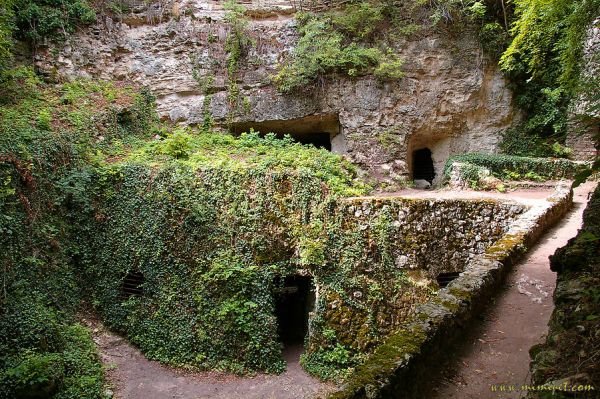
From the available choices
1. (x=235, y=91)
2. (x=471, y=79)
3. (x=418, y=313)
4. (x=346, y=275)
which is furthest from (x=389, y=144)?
(x=418, y=313)

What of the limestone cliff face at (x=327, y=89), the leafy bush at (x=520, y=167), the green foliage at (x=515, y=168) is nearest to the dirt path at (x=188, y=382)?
the green foliage at (x=515, y=168)

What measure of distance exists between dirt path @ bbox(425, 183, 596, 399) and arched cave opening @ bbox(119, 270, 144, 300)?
8.34 m

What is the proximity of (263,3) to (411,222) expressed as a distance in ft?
37.4

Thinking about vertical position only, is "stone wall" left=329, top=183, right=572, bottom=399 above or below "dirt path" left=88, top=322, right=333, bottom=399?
above

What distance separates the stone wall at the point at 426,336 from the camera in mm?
2771

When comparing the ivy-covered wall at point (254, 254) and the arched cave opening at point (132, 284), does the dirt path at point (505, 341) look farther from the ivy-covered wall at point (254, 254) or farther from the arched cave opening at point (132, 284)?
the arched cave opening at point (132, 284)

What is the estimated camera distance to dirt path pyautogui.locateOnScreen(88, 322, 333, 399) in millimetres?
8094

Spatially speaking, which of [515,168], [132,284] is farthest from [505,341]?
[515,168]

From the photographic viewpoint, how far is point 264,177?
9.52m

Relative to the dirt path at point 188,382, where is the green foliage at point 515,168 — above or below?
above

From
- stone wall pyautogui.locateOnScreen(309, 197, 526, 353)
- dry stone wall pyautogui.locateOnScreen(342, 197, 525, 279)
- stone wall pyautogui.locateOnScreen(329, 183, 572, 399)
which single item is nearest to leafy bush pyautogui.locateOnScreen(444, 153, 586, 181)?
dry stone wall pyautogui.locateOnScreen(342, 197, 525, 279)

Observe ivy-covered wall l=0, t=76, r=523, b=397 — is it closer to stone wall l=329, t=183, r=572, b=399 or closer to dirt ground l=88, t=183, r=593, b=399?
dirt ground l=88, t=183, r=593, b=399

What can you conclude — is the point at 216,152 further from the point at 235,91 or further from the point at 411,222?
the point at 411,222

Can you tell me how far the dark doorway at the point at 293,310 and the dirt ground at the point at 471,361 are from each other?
734 millimetres
